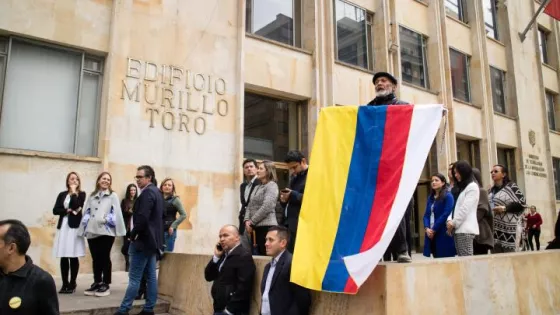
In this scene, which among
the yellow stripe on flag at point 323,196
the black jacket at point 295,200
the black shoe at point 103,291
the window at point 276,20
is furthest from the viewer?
the window at point 276,20

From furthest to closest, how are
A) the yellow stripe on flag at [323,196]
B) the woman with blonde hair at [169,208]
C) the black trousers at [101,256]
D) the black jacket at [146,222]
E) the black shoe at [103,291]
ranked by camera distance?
the woman with blonde hair at [169,208], the black trousers at [101,256], the black shoe at [103,291], the black jacket at [146,222], the yellow stripe on flag at [323,196]

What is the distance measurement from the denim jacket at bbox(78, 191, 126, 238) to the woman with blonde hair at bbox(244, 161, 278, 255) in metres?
2.00

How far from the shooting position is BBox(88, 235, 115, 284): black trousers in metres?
6.70

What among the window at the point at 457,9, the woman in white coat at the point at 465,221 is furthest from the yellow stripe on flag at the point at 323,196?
the window at the point at 457,9

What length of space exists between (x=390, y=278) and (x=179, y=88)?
829 cm

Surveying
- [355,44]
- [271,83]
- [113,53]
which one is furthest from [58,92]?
[355,44]

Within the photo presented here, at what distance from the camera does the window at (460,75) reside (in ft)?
63.3

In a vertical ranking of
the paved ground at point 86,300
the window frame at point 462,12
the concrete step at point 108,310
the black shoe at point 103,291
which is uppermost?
the window frame at point 462,12

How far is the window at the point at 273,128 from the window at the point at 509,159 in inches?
455

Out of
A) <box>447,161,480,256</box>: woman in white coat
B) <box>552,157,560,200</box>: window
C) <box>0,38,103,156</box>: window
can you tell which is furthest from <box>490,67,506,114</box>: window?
<box>0,38,103,156</box>: window

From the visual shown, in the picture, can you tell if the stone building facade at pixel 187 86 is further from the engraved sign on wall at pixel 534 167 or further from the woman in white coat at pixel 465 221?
the engraved sign on wall at pixel 534 167

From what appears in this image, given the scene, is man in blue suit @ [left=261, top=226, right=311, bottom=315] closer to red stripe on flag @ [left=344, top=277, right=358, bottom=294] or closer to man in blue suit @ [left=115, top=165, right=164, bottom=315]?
red stripe on flag @ [left=344, top=277, right=358, bottom=294]

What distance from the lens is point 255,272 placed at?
5.04 meters

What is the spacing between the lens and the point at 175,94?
1093 cm
